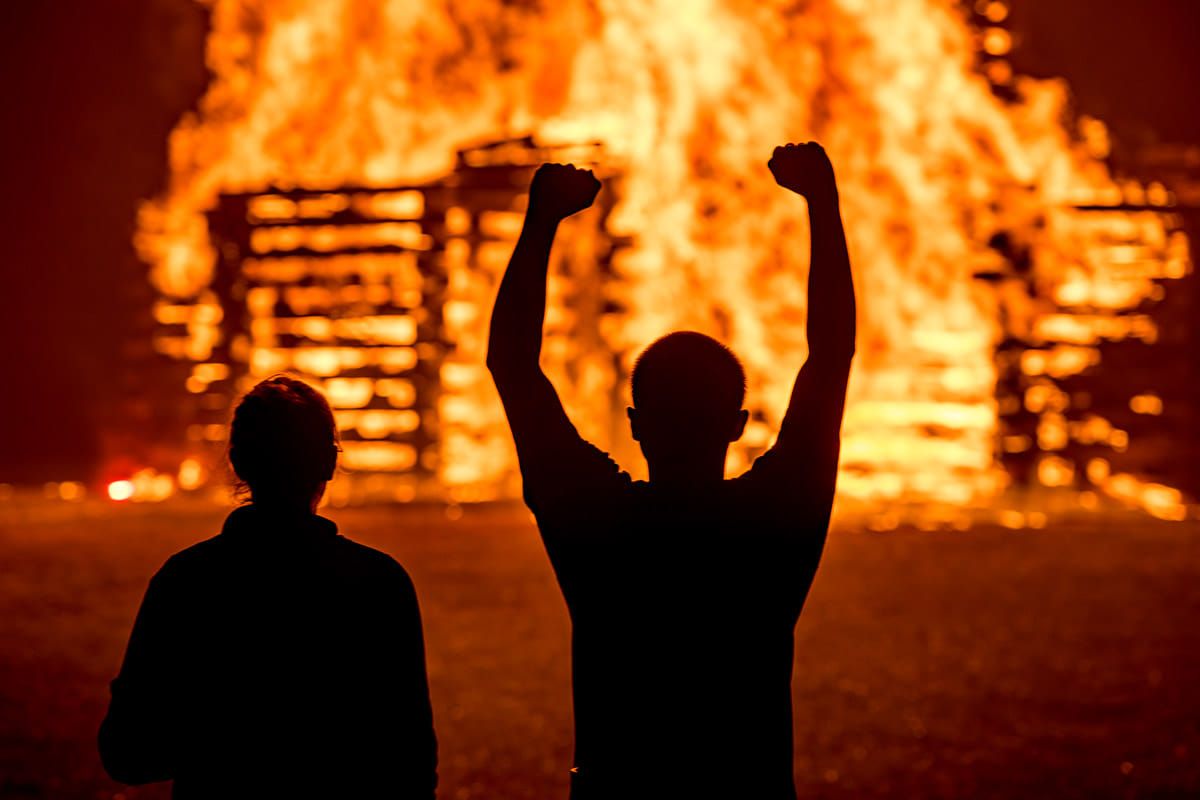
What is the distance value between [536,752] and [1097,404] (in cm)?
820

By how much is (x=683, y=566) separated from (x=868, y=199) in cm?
1047

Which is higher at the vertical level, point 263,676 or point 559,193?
point 559,193

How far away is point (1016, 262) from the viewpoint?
12.1 meters

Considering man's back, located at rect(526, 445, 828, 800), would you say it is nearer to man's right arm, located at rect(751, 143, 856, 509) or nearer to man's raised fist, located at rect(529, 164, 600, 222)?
man's right arm, located at rect(751, 143, 856, 509)

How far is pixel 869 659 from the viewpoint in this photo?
22.1ft

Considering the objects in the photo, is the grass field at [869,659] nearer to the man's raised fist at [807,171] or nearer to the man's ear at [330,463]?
the man's ear at [330,463]

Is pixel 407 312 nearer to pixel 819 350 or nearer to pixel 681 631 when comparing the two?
pixel 819 350

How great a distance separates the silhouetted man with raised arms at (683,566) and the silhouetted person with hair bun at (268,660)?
0.29 meters

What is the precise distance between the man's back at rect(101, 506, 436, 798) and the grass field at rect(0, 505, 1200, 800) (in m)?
2.93

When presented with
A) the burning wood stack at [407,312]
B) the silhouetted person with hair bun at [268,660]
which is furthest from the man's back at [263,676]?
the burning wood stack at [407,312]

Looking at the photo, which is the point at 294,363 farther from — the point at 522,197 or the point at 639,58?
the point at 639,58

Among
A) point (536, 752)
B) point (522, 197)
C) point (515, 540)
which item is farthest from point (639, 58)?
point (536, 752)

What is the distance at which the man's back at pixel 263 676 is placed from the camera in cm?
215

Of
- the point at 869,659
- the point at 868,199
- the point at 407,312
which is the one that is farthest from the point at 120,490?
the point at 869,659
